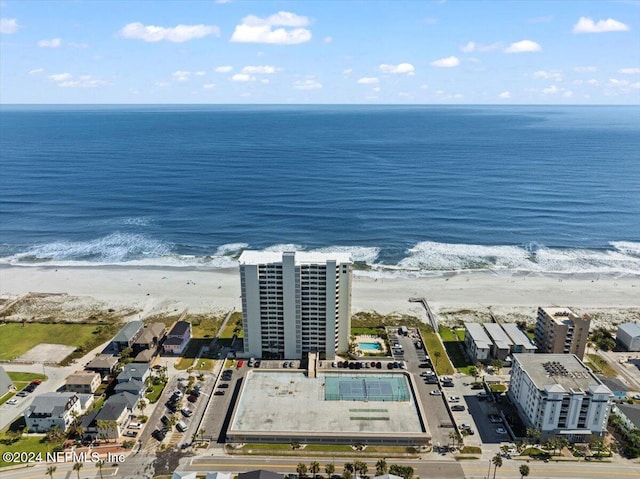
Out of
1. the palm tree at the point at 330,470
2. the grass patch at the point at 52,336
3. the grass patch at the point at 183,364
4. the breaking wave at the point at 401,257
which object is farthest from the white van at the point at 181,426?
the breaking wave at the point at 401,257

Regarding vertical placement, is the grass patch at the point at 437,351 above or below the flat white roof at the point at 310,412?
below

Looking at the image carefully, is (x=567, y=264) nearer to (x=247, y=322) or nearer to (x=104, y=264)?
(x=247, y=322)

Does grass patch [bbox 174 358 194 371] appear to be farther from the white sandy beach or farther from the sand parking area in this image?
the sand parking area

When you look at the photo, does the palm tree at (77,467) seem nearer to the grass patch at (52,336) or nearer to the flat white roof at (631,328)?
the grass patch at (52,336)

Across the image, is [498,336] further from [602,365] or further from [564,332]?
[602,365]

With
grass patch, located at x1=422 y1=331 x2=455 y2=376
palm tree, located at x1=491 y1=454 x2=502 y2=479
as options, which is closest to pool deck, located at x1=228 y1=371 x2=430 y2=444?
palm tree, located at x1=491 y1=454 x2=502 y2=479

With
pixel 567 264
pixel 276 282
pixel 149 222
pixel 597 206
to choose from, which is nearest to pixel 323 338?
pixel 276 282

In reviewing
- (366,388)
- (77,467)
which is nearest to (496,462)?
(366,388)
